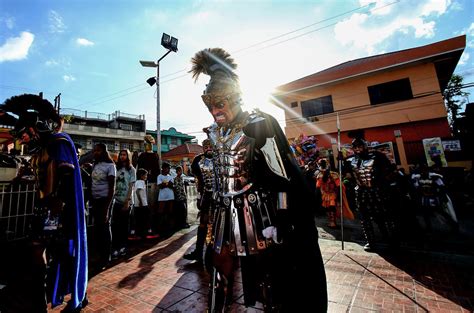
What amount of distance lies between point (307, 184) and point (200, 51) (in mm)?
1704

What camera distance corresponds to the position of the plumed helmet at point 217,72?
193cm

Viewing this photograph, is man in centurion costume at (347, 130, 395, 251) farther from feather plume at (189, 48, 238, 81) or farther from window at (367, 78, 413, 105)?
window at (367, 78, 413, 105)

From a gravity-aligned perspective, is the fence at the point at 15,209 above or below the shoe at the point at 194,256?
above

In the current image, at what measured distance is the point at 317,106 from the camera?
1672 centimetres

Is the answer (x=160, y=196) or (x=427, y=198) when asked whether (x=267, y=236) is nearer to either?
(x=160, y=196)

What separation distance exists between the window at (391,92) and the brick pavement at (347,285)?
14.0 meters

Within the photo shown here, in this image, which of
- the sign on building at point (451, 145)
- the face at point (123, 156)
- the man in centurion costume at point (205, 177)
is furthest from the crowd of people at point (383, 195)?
the sign on building at point (451, 145)

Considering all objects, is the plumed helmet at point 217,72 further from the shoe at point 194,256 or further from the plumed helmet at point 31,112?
the shoe at point 194,256

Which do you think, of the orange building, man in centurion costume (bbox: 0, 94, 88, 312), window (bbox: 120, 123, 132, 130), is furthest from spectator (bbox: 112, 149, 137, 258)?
window (bbox: 120, 123, 132, 130)

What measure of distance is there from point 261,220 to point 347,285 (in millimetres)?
1851

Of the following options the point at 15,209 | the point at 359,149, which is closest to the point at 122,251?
the point at 15,209

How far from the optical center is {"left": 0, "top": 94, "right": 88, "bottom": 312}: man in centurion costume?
2.11 m

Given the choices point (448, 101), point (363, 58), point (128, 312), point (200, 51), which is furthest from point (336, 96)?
point (128, 312)

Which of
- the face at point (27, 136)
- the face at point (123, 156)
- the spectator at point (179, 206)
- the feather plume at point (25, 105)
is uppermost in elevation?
the feather plume at point (25, 105)
